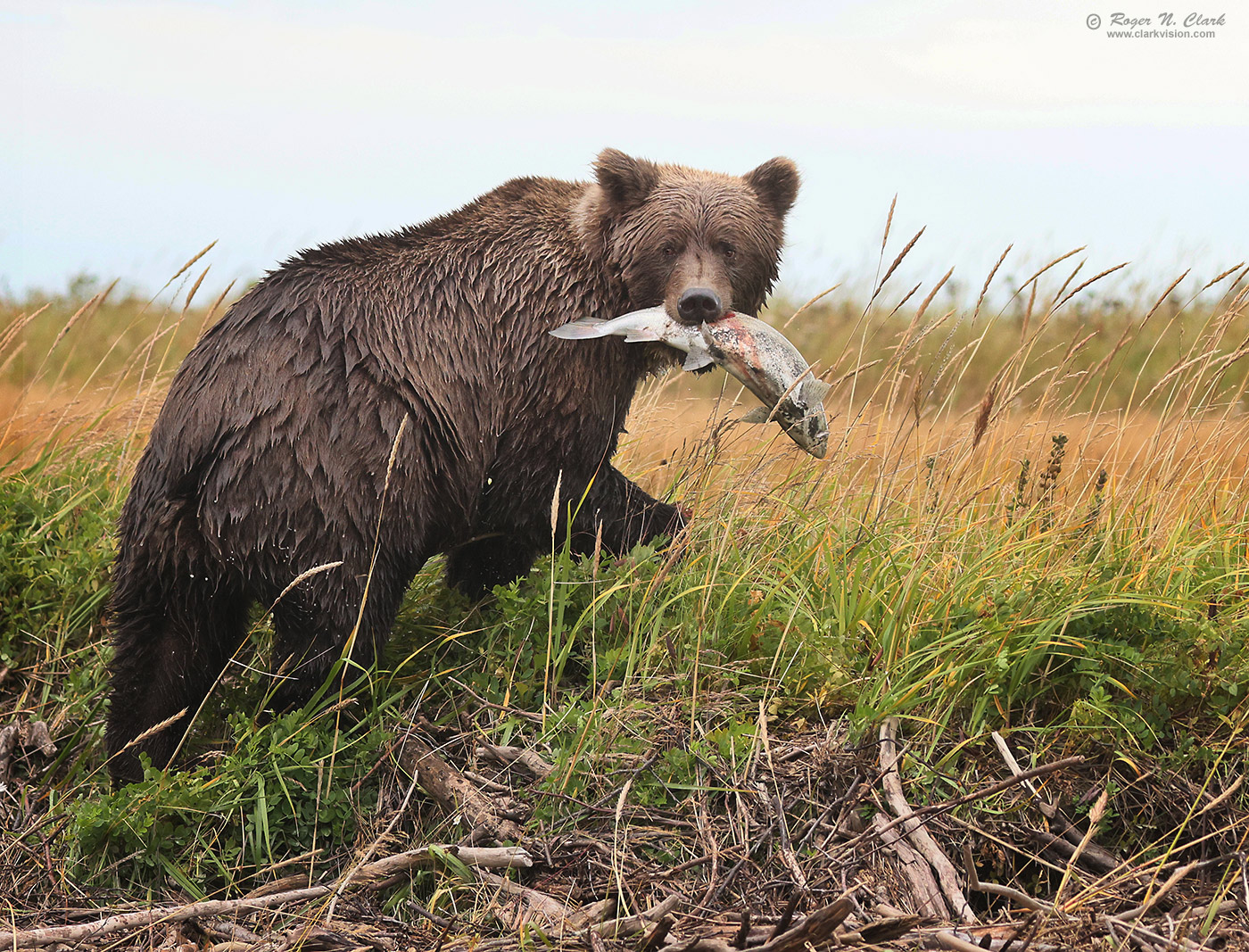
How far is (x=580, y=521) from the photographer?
4.09 metres

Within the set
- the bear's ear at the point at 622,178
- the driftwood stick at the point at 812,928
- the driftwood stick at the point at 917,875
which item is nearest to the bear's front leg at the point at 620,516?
the bear's ear at the point at 622,178

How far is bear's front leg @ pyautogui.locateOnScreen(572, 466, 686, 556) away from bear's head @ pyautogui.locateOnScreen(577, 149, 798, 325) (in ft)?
2.20

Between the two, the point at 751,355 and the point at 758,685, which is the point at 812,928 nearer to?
the point at 758,685

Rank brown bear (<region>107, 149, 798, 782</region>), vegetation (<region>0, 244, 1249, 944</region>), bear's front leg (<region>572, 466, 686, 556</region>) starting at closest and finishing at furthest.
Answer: vegetation (<region>0, 244, 1249, 944</region>)
brown bear (<region>107, 149, 798, 782</region>)
bear's front leg (<region>572, 466, 686, 556</region>)

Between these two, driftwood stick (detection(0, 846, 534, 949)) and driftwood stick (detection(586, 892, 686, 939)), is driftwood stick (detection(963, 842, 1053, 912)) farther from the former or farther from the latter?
driftwood stick (detection(0, 846, 534, 949))

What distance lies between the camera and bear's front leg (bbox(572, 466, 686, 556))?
4.09 meters

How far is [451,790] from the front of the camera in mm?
3283

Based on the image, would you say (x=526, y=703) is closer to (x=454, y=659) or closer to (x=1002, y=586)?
(x=454, y=659)

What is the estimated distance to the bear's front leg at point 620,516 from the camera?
161 inches

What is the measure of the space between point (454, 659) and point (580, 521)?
68 centimetres

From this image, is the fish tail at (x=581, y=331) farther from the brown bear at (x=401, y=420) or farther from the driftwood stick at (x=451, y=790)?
the driftwood stick at (x=451, y=790)

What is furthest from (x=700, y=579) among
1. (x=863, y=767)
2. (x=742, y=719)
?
(x=863, y=767)

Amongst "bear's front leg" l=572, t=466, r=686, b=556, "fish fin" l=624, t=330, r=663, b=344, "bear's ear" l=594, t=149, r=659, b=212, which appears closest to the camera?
"fish fin" l=624, t=330, r=663, b=344

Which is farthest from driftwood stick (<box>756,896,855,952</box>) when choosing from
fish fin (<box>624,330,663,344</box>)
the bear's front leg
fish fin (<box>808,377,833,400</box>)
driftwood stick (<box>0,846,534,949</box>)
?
fish fin (<box>624,330,663,344</box>)
